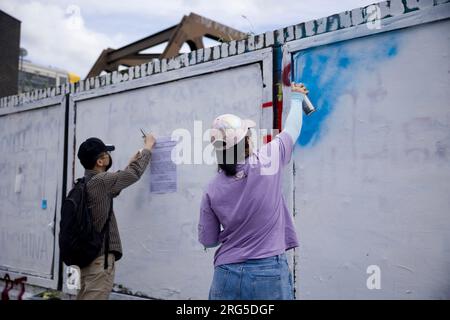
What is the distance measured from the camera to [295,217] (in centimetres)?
341

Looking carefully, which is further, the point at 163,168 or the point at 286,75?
the point at 163,168

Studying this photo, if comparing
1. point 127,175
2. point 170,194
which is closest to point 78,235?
point 127,175

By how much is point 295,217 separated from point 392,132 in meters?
0.98

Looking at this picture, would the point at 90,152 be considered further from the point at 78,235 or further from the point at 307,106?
the point at 307,106

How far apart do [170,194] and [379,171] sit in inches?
80.0

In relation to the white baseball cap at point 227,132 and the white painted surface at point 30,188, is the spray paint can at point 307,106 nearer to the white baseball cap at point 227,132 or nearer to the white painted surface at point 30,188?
the white baseball cap at point 227,132

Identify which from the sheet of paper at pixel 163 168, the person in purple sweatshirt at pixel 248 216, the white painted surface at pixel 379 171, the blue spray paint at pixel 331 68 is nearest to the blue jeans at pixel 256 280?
the person in purple sweatshirt at pixel 248 216

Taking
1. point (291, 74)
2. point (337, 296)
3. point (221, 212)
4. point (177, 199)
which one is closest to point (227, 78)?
point (291, 74)

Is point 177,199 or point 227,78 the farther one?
point 177,199

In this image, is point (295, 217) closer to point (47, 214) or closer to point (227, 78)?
point (227, 78)

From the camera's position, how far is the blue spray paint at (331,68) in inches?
120

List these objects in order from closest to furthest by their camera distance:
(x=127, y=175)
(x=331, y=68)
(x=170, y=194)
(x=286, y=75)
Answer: (x=331, y=68)
(x=286, y=75)
(x=127, y=175)
(x=170, y=194)

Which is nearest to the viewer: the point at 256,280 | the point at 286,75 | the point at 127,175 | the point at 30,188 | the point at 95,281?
the point at 256,280

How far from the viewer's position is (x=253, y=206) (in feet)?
7.68
